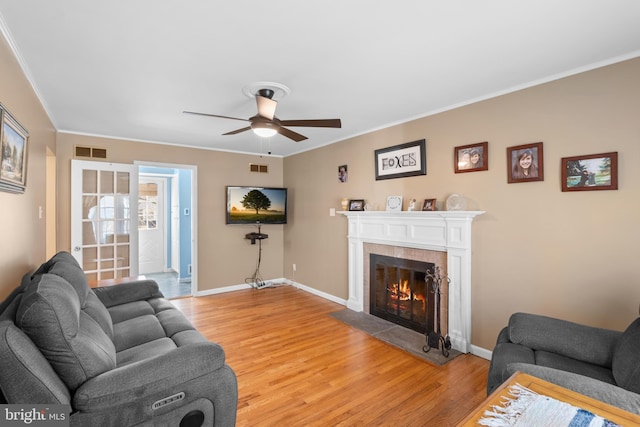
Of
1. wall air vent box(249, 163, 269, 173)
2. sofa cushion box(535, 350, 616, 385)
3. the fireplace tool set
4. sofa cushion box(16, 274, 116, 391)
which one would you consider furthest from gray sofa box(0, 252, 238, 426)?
wall air vent box(249, 163, 269, 173)

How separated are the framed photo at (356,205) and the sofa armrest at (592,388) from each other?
302 centimetres

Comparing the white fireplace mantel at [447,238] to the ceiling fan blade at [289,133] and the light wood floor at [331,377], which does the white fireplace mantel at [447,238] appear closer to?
the light wood floor at [331,377]

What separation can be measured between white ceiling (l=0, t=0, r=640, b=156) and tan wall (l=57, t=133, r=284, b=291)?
4.90 feet

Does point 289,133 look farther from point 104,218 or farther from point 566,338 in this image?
point 104,218

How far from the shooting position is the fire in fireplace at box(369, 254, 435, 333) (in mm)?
3513

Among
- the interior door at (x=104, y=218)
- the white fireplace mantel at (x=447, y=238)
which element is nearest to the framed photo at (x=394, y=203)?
the white fireplace mantel at (x=447, y=238)

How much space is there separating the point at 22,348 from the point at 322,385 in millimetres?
1988

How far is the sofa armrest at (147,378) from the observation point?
4.44 feet

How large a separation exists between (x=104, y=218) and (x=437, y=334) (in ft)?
15.2

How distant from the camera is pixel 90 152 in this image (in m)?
4.36

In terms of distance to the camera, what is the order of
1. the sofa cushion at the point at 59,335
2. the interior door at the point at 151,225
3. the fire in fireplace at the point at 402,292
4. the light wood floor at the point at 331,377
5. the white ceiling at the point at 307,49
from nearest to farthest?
1. the sofa cushion at the point at 59,335
2. the white ceiling at the point at 307,49
3. the light wood floor at the point at 331,377
4. the fire in fireplace at the point at 402,292
5. the interior door at the point at 151,225

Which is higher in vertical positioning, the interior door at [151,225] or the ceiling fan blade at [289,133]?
the ceiling fan blade at [289,133]

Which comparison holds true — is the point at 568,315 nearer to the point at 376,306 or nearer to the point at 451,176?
the point at 451,176

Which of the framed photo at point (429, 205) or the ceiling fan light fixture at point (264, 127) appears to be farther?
the framed photo at point (429, 205)
